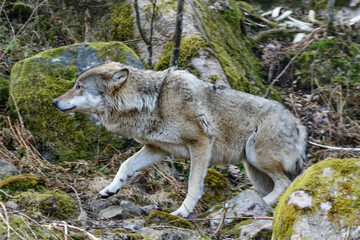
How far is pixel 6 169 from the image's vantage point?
241 inches

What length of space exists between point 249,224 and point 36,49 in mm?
6906

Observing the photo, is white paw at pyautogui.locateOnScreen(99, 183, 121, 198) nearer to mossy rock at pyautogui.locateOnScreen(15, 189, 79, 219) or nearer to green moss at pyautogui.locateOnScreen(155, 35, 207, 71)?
mossy rock at pyautogui.locateOnScreen(15, 189, 79, 219)

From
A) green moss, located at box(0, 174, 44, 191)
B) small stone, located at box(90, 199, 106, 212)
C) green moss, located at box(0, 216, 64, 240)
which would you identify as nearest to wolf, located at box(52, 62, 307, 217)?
small stone, located at box(90, 199, 106, 212)

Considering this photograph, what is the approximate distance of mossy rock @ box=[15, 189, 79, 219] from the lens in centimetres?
502

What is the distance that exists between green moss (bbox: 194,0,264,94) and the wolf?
94.9 inches

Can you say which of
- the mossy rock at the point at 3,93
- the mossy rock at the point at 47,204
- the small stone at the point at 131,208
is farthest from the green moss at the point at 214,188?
the mossy rock at the point at 3,93

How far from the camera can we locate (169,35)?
965 cm

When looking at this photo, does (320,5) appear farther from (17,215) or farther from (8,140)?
(17,215)

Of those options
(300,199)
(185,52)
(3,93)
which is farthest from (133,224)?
(185,52)

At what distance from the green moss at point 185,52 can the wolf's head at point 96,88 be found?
8.88 ft

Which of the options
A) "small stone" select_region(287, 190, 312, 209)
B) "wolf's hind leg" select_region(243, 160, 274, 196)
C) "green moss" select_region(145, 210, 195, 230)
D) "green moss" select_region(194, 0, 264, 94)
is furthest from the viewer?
"green moss" select_region(194, 0, 264, 94)

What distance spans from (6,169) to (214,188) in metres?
2.95

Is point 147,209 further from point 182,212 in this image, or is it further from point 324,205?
point 324,205

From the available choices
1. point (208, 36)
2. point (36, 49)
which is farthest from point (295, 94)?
point (36, 49)
